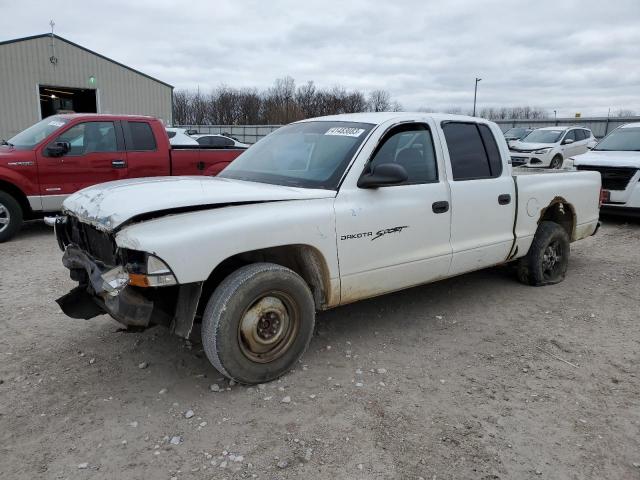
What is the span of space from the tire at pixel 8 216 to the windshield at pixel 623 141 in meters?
10.8

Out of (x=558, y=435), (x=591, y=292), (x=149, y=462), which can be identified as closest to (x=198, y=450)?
(x=149, y=462)

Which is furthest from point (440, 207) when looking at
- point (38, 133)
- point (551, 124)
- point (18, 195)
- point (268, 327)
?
point (551, 124)

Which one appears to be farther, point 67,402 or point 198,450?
point 67,402

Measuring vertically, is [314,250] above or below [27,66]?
below

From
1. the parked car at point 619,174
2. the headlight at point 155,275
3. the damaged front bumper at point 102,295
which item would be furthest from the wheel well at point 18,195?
the parked car at point 619,174

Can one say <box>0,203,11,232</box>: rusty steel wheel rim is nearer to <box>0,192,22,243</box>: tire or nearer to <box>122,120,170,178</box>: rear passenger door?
<box>0,192,22,243</box>: tire

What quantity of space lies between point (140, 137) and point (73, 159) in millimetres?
1082

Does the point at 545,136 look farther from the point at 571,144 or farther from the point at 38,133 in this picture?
the point at 38,133

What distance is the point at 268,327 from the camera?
3469 millimetres

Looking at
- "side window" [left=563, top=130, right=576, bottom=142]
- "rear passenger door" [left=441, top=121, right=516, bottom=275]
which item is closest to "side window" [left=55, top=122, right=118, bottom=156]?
"rear passenger door" [left=441, top=121, right=516, bottom=275]

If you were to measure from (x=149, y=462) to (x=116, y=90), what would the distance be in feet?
84.1

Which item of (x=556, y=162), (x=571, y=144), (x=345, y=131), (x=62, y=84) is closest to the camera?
(x=345, y=131)

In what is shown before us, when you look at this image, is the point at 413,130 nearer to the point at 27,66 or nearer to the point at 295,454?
the point at 295,454

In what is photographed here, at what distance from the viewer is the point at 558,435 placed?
298cm
